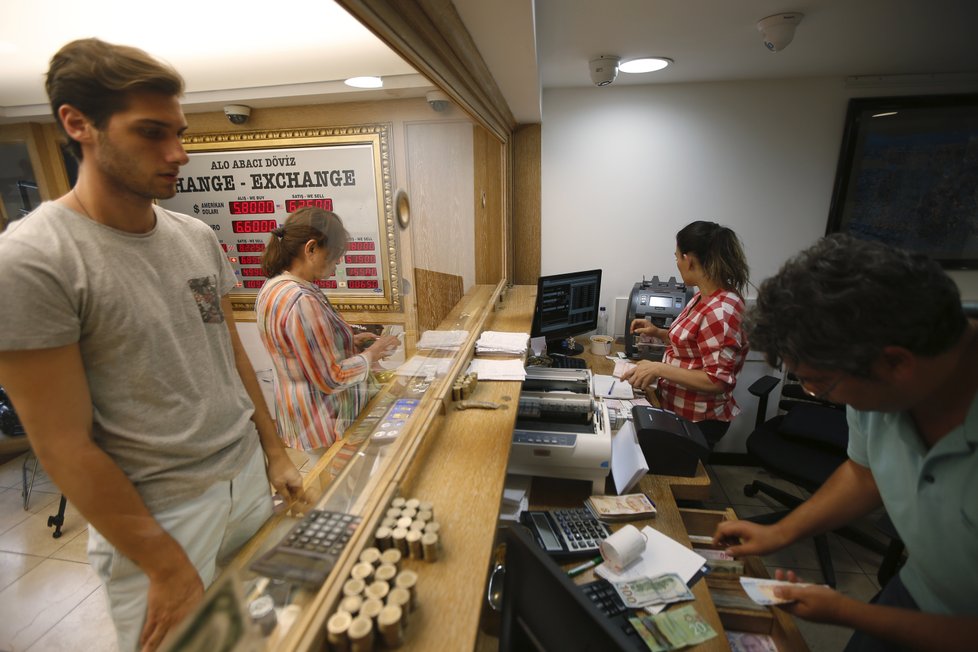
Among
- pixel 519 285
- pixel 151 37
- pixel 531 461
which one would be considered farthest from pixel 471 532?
pixel 519 285

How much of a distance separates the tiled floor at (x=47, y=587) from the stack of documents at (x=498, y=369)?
2.35 feet

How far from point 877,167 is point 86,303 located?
4.01m

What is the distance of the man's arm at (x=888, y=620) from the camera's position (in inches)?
29.9

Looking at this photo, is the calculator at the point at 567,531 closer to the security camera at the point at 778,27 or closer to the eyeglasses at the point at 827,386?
the eyeglasses at the point at 827,386

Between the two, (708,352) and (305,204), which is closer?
(305,204)

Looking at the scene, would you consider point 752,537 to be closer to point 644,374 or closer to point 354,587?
point 644,374

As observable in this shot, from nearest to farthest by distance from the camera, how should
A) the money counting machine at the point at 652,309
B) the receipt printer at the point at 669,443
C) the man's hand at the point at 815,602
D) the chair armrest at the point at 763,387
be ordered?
the man's hand at the point at 815,602 → the receipt printer at the point at 669,443 → the chair armrest at the point at 763,387 → the money counting machine at the point at 652,309

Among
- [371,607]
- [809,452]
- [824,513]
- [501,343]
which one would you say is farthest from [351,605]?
[809,452]

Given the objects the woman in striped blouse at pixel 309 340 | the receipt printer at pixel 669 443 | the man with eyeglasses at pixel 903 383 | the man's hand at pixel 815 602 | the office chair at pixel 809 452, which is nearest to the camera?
the man with eyeglasses at pixel 903 383

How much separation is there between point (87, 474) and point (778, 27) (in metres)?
2.59

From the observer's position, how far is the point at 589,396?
1640 mm

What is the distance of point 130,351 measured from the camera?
0.74m

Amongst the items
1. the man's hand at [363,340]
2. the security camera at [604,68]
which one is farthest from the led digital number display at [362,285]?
the security camera at [604,68]

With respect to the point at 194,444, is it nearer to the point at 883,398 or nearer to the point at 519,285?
the point at 883,398
